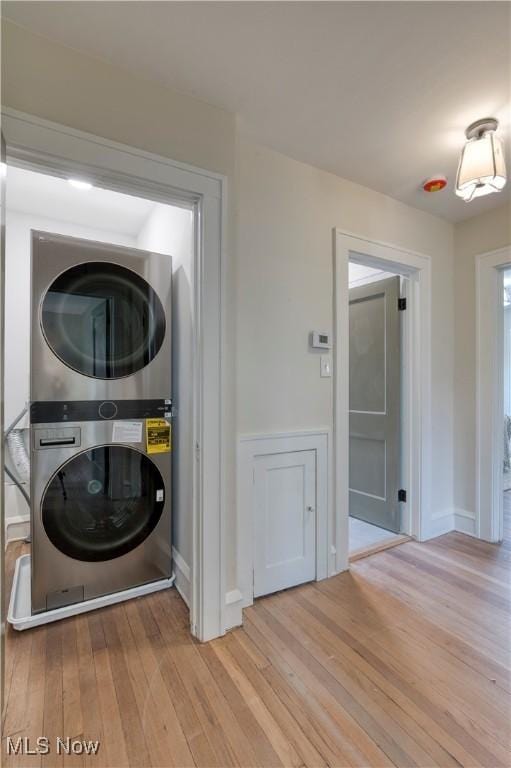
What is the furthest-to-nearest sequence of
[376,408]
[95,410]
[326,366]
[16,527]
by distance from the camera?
[376,408]
[16,527]
[326,366]
[95,410]

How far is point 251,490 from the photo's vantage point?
1.79 m

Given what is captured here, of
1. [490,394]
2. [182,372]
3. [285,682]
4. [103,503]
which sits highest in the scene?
[182,372]

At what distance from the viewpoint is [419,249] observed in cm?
256

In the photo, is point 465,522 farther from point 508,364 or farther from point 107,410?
point 107,410

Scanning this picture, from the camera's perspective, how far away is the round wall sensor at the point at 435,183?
2.12 metres

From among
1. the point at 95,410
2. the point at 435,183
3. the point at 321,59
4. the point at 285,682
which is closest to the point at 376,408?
the point at 435,183

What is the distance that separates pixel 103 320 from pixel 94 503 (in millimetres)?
946

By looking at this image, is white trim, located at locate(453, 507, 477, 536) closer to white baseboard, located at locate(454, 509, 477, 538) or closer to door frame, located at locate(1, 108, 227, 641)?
white baseboard, located at locate(454, 509, 477, 538)

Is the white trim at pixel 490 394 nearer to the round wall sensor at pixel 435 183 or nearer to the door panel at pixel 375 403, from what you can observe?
the door panel at pixel 375 403

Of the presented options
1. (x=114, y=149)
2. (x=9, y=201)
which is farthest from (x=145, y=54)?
(x=9, y=201)

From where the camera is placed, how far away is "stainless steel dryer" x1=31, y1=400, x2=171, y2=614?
1676mm

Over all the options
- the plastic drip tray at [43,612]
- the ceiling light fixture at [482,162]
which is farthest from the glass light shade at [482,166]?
the plastic drip tray at [43,612]

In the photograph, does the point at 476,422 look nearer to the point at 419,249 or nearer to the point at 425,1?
the point at 419,249

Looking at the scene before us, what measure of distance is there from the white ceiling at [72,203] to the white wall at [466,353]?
7.72ft
